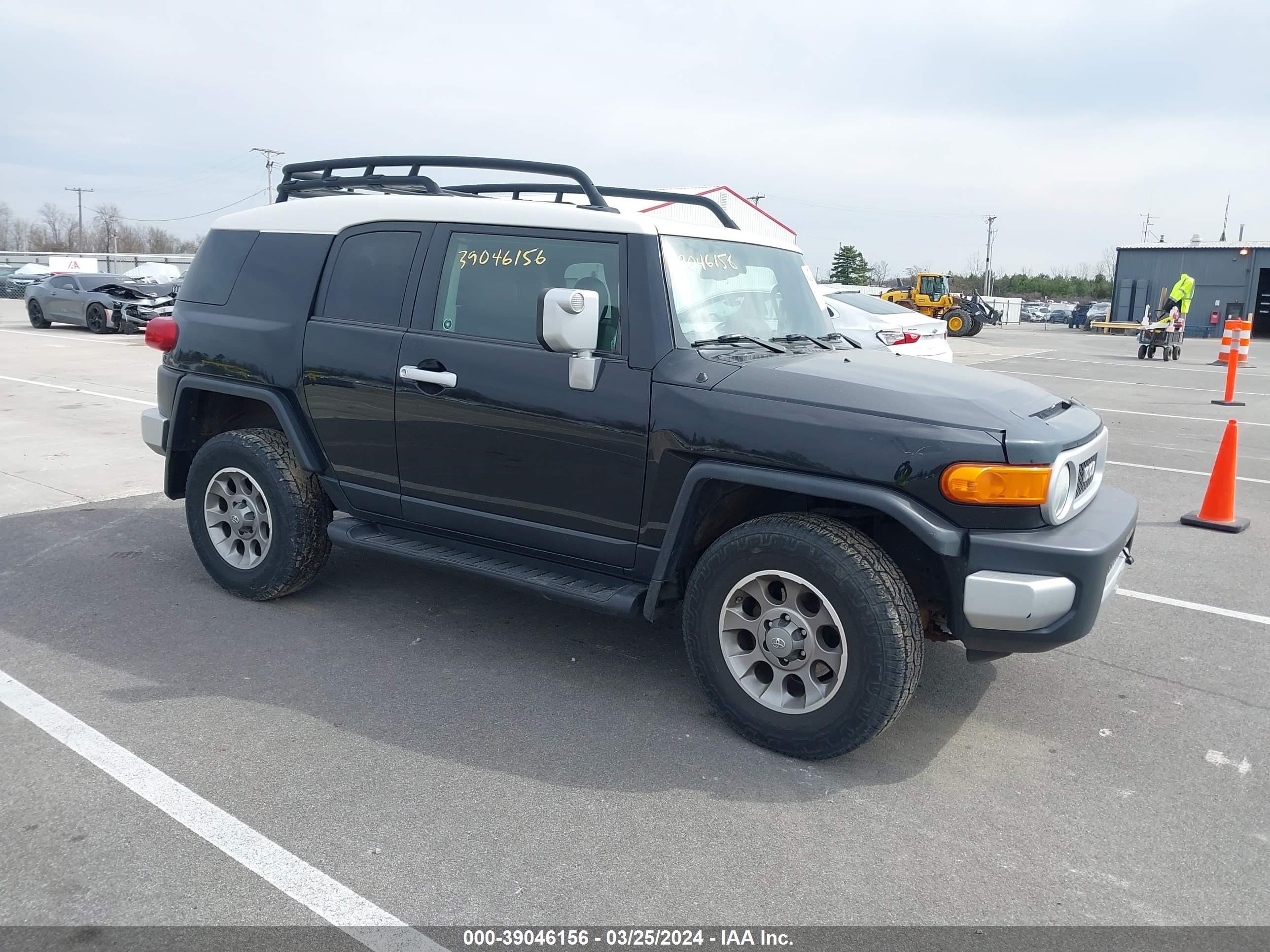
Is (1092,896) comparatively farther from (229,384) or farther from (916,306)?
(916,306)

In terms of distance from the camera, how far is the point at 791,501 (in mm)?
3820

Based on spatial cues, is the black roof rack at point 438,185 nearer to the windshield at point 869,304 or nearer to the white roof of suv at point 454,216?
the white roof of suv at point 454,216

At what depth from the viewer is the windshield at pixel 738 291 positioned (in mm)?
3930

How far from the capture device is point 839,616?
3.39 m

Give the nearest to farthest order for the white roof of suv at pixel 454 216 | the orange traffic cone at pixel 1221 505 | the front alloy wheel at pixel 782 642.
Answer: the front alloy wheel at pixel 782 642
the white roof of suv at pixel 454 216
the orange traffic cone at pixel 1221 505

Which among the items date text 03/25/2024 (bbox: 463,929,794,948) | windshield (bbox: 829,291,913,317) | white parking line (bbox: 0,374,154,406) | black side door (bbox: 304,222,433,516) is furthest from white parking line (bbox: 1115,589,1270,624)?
white parking line (bbox: 0,374,154,406)

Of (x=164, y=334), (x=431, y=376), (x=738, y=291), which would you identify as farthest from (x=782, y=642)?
(x=164, y=334)

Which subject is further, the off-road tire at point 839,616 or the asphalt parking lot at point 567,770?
the off-road tire at point 839,616

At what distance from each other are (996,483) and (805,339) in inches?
54.4

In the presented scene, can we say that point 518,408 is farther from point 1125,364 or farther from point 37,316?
point 37,316

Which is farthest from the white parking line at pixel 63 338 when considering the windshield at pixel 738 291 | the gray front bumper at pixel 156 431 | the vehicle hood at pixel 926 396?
the vehicle hood at pixel 926 396

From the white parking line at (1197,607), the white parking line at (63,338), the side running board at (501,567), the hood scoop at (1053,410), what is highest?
the hood scoop at (1053,410)

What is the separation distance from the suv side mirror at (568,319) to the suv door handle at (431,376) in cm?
58

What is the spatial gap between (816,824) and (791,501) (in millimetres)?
1219
